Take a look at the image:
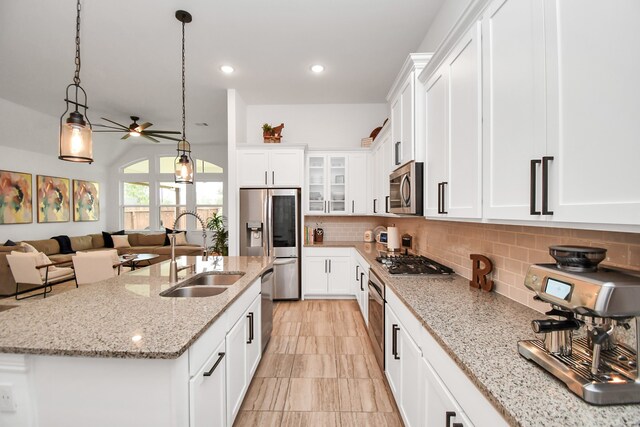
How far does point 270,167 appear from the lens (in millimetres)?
4117

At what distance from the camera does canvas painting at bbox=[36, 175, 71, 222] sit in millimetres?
5750

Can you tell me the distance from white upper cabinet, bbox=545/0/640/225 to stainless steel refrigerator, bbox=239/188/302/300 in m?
3.41

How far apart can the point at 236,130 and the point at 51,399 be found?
3.58m

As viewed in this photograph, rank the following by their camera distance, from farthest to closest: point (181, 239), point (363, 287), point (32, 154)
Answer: point (181, 239) → point (32, 154) → point (363, 287)

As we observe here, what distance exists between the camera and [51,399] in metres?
1.07

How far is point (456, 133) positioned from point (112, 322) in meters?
1.90

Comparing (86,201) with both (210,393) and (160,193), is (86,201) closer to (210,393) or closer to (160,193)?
(160,193)

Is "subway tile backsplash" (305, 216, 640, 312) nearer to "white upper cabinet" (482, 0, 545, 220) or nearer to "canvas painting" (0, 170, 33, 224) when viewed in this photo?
"white upper cabinet" (482, 0, 545, 220)

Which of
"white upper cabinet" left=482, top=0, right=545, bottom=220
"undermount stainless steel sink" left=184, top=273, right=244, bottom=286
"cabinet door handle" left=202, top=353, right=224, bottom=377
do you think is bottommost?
"cabinet door handle" left=202, top=353, right=224, bottom=377

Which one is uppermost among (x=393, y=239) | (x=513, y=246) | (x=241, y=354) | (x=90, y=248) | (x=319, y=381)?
(x=513, y=246)

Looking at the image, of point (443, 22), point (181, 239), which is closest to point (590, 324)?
point (443, 22)

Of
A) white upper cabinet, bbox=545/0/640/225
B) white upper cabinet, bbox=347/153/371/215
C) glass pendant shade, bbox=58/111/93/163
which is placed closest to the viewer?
white upper cabinet, bbox=545/0/640/225

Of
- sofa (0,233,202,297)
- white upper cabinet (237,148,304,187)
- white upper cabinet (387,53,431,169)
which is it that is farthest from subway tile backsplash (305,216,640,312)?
Answer: sofa (0,233,202,297)

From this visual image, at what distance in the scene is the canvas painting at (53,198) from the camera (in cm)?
575
